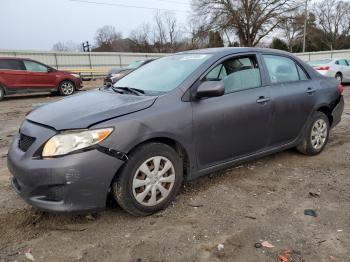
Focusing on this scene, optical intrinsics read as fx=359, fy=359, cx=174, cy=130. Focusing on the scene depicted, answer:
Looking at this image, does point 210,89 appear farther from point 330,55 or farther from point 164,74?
point 330,55

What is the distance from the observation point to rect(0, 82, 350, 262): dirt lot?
2869mm

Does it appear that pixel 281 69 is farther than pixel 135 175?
Yes

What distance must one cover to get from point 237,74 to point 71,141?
2.15 meters

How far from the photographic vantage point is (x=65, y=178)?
116 inches

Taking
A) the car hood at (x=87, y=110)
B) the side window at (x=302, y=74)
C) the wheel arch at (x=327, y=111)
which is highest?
the side window at (x=302, y=74)

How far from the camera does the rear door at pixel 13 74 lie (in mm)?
13141

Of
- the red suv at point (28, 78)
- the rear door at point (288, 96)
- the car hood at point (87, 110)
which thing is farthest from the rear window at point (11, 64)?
the rear door at point (288, 96)

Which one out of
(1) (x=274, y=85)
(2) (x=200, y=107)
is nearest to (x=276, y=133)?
(1) (x=274, y=85)

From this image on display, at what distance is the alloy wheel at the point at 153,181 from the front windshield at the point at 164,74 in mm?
795

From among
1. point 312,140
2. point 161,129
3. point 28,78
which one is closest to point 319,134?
point 312,140

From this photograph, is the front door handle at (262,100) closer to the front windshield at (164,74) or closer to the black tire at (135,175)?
the front windshield at (164,74)

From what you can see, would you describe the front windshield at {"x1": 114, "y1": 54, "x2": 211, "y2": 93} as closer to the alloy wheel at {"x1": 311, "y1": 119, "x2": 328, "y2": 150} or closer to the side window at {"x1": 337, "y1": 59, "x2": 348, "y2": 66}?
the alloy wheel at {"x1": 311, "y1": 119, "x2": 328, "y2": 150}

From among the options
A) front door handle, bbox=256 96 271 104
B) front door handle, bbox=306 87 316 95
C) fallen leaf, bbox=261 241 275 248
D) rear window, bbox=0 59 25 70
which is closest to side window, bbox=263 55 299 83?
front door handle, bbox=306 87 316 95

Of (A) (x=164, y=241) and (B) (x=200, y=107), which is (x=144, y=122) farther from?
(A) (x=164, y=241)
